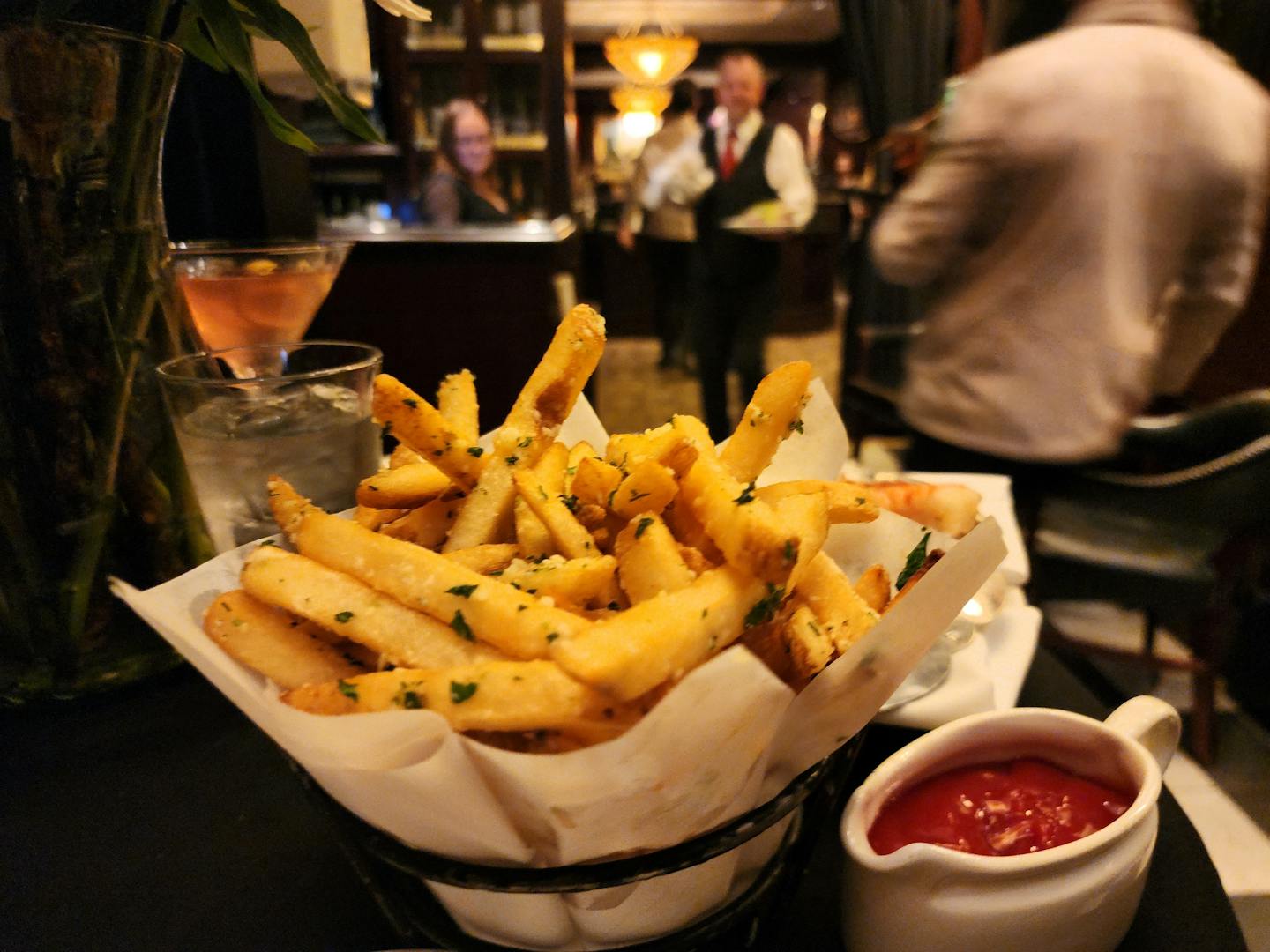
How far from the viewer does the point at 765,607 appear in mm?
495

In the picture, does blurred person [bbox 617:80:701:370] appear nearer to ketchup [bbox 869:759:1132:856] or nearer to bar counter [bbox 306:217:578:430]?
bar counter [bbox 306:217:578:430]

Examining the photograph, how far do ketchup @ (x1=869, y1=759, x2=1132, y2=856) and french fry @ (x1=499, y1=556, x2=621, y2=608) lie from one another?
266 millimetres

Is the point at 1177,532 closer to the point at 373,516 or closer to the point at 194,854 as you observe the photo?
the point at 373,516

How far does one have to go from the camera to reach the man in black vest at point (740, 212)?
481 cm

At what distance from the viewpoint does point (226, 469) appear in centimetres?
82

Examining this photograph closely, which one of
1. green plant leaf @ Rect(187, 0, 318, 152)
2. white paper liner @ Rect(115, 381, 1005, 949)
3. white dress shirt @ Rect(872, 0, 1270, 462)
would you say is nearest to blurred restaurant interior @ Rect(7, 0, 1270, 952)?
white dress shirt @ Rect(872, 0, 1270, 462)

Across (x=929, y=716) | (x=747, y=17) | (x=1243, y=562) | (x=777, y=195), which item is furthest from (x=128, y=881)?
(x=747, y=17)

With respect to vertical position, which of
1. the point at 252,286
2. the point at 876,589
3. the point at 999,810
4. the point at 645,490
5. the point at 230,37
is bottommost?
the point at 999,810

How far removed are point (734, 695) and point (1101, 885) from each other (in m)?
0.31

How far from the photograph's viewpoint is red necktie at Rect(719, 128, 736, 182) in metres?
5.01

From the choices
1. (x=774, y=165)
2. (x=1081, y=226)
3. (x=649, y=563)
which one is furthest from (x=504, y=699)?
(x=774, y=165)

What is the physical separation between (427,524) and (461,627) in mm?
192

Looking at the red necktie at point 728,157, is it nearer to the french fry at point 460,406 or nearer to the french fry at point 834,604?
the french fry at point 460,406

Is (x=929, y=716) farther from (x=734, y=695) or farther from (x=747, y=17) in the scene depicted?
(x=747, y=17)
